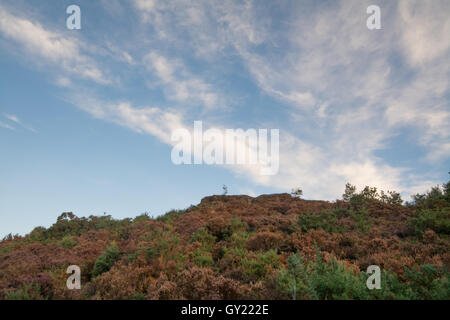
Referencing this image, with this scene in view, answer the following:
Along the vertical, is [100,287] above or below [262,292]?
below

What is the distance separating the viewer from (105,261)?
9.63m

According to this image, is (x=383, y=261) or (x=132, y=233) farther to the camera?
Result: (x=132, y=233)

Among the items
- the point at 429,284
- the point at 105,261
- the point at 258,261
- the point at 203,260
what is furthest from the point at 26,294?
the point at 429,284

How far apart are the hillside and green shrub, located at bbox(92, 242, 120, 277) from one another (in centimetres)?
4

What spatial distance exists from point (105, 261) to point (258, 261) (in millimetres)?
6415

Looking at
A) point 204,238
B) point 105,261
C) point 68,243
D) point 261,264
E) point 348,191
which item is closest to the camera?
point 261,264

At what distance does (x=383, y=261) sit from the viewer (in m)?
7.25

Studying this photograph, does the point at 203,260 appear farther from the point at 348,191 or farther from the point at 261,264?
the point at 348,191

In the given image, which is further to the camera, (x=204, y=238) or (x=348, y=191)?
(x=348, y=191)

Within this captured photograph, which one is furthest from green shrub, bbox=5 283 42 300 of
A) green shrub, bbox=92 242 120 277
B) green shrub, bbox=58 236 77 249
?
green shrub, bbox=58 236 77 249

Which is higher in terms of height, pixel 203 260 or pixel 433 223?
pixel 433 223

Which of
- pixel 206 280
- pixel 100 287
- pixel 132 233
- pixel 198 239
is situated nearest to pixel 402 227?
pixel 198 239
